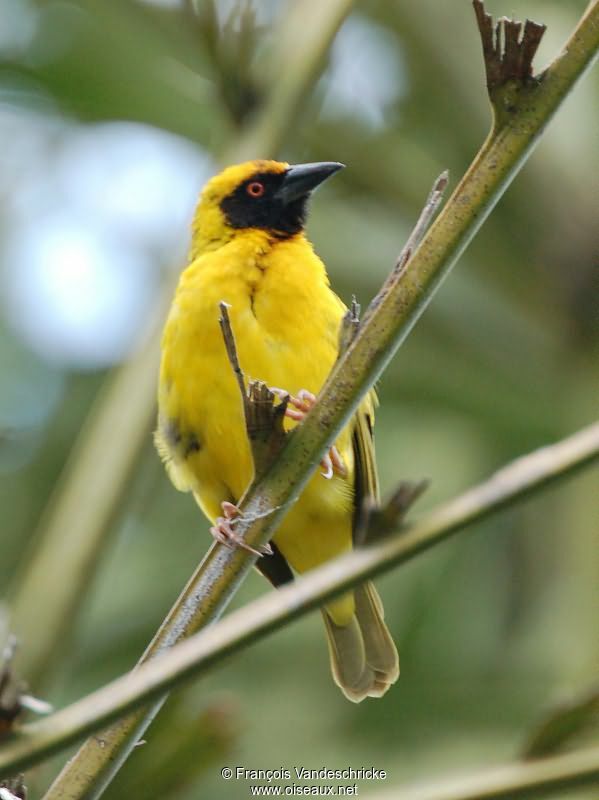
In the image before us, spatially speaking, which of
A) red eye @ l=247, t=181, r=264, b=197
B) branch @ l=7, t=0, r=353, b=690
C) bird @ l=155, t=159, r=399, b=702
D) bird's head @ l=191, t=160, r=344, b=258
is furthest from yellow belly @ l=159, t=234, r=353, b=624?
red eye @ l=247, t=181, r=264, b=197

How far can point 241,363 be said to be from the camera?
254 cm

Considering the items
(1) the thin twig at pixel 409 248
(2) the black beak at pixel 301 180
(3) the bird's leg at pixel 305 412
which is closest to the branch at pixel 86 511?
(3) the bird's leg at pixel 305 412

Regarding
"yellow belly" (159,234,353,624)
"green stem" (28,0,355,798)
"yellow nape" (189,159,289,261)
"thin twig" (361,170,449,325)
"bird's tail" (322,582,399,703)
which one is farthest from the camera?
"yellow nape" (189,159,289,261)

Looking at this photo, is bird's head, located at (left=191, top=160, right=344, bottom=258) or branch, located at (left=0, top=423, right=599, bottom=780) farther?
bird's head, located at (left=191, top=160, right=344, bottom=258)

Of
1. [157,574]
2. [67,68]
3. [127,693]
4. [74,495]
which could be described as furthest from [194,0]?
[127,693]

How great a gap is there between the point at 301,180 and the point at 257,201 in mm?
157

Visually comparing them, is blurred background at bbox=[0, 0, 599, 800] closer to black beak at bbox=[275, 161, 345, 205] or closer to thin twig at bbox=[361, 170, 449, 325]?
black beak at bbox=[275, 161, 345, 205]

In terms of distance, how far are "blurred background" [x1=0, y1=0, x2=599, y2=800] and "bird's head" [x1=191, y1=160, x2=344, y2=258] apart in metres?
0.14

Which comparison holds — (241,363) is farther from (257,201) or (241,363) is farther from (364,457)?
(257,201)

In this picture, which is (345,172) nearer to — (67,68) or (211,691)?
(67,68)

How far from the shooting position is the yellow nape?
10.4 ft

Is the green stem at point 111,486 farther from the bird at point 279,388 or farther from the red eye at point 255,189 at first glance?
the red eye at point 255,189

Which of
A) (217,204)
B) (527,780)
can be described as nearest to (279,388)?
(217,204)

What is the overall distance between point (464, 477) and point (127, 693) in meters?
2.65
